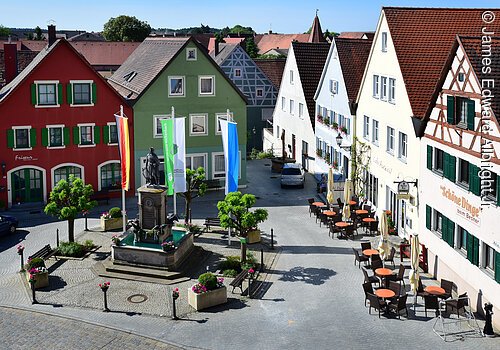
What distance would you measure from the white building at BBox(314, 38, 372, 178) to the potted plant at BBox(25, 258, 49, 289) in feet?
67.2

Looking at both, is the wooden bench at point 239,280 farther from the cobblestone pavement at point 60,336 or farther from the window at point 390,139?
the window at point 390,139

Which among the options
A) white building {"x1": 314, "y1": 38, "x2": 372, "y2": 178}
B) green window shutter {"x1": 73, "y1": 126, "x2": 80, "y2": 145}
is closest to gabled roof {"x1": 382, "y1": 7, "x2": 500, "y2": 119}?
white building {"x1": 314, "y1": 38, "x2": 372, "y2": 178}

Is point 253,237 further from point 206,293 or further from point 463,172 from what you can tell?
point 463,172

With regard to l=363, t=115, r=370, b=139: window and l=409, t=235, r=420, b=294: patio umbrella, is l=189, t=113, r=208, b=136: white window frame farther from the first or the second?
l=409, t=235, r=420, b=294: patio umbrella

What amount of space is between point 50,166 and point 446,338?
27.7 m

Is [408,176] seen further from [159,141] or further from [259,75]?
[259,75]

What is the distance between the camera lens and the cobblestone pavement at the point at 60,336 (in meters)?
21.3

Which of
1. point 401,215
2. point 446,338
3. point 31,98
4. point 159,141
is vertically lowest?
point 446,338

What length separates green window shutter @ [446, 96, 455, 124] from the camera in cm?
2536

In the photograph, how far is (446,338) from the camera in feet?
70.7

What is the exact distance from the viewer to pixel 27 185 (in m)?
41.5

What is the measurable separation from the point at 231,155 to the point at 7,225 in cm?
1198

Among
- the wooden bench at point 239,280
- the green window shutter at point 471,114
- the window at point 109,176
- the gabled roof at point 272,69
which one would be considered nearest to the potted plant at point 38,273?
the wooden bench at point 239,280

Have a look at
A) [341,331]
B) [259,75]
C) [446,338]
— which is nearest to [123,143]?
[341,331]
